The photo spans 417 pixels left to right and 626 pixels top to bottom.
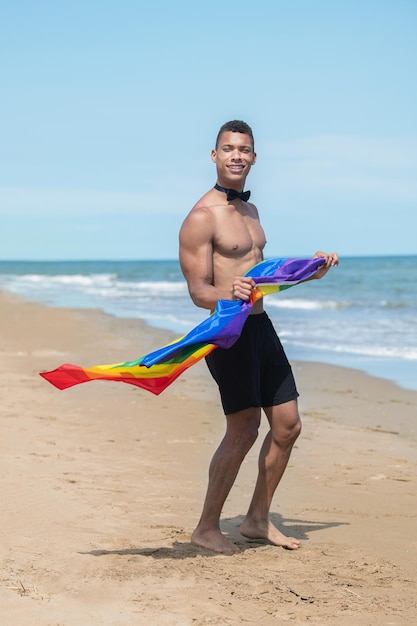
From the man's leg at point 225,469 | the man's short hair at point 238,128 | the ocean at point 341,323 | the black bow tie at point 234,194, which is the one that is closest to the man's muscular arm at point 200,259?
the black bow tie at point 234,194

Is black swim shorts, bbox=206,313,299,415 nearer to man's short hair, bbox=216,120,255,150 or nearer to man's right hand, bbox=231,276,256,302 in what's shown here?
man's right hand, bbox=231,276,256,302

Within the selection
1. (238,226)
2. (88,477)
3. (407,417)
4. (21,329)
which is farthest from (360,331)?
(238,226)

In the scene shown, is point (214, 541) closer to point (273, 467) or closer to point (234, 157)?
point (273, 467)

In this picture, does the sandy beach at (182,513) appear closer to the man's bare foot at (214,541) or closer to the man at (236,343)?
the man's bare foot at (214,541)

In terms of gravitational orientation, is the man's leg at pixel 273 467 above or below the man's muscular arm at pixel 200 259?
below

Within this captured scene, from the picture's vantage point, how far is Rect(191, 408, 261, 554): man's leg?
184 inches

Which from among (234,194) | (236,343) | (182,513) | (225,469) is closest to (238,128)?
(234,194)

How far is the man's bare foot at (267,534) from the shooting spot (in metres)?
4.75

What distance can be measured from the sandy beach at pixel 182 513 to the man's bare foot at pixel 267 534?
71 millimetres

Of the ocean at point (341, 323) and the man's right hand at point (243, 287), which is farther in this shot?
the ocean at point (341, 323)

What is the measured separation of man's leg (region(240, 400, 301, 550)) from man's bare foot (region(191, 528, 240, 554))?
0.24 meters

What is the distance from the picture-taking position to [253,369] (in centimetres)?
461

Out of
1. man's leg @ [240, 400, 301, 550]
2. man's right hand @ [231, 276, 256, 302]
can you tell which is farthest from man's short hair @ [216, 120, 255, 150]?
man's leg @ [240, 400, 301, 550]

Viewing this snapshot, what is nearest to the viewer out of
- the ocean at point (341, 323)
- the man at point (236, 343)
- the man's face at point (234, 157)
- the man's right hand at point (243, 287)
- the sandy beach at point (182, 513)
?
the sandy beach at point (182, 513)
